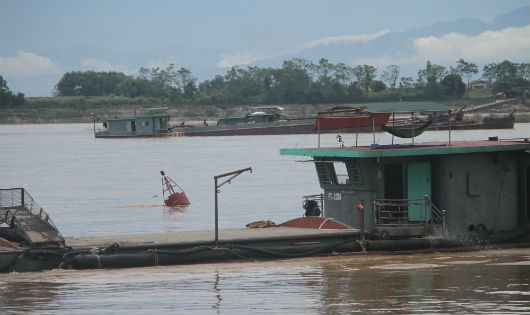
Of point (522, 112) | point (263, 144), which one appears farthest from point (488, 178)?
point (522, 112)

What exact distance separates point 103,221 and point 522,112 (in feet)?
419

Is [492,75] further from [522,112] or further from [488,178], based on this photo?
[488,178]

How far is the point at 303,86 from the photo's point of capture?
580ft

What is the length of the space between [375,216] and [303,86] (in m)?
152

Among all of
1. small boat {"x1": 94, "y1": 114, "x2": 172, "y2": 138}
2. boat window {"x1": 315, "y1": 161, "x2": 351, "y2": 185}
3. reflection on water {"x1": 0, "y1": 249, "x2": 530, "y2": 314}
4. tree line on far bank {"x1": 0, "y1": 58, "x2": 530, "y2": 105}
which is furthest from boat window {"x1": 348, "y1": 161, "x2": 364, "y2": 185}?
tree line on far bank {"x1": 0, "y1": 58, "x2": 530, "y2": 105}

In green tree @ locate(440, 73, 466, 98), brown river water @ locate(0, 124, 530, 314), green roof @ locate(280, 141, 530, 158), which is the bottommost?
brown river water @ locate(0, 124, 530, 314)

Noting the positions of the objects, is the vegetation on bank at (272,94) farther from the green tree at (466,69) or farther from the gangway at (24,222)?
the gangway at (24,222)

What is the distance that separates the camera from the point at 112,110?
559 ft

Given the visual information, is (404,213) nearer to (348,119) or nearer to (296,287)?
(348,119)

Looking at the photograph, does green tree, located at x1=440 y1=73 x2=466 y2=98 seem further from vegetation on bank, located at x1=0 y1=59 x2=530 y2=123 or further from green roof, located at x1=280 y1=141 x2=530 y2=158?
green roof, located at x1=280 y1=141 x2=530 y2=158

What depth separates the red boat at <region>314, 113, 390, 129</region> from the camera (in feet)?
85.7

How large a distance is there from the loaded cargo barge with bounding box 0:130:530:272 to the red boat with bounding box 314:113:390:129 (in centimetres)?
70

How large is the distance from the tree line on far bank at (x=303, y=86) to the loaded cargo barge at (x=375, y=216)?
133 meters

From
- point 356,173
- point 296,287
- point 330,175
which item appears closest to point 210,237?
point 330,175
